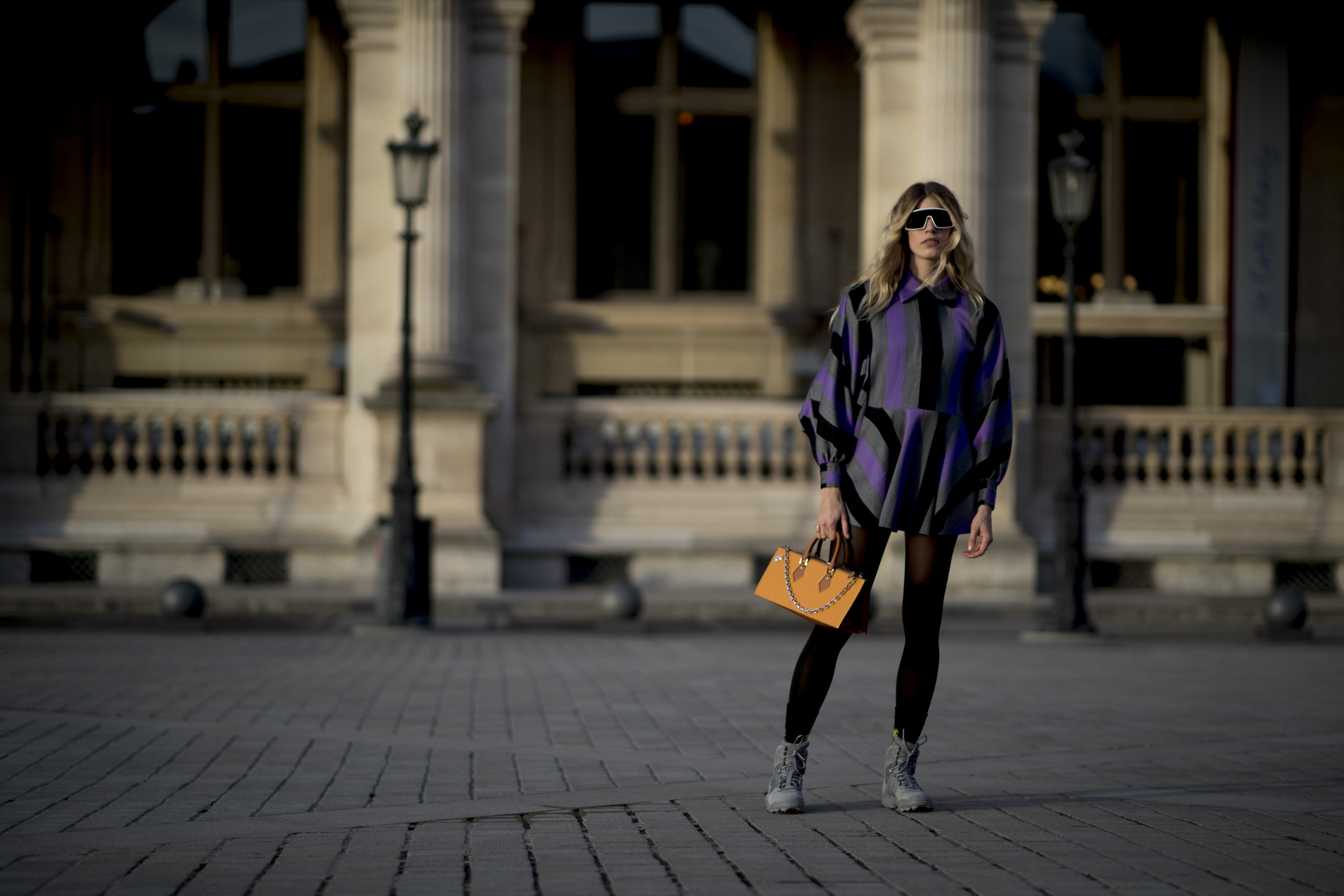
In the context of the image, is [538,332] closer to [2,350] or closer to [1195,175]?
[2,350]

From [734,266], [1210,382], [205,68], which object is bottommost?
[1210,382]

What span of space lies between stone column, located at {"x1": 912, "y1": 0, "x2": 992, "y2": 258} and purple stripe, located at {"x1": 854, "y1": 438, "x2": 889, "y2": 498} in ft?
45.2

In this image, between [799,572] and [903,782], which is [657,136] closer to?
[799,572]

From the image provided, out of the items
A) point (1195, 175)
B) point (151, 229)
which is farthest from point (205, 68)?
point (1195, 175)

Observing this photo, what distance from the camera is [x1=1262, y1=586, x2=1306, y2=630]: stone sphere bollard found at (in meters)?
14.4

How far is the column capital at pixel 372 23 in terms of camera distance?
18906 mm

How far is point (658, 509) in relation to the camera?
19656 mm

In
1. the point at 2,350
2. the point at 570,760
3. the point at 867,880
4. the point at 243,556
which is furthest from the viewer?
the point at 2,350

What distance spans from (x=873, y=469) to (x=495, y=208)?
14.3 metres

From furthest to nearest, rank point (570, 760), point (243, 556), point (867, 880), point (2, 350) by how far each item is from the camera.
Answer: point (2, 350) → point (243, 556) → point (570, 760) → point (867, 880)

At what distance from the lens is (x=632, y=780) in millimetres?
6398

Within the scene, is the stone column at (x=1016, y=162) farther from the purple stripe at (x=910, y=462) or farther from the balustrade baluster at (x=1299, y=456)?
the purple stripe at (x=910, y=462)

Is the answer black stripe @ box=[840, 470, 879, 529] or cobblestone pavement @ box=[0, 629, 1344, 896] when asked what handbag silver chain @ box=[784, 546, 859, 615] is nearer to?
black stripe @ box=[840, 470, 879, 529]

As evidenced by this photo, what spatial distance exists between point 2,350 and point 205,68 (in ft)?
15.1
